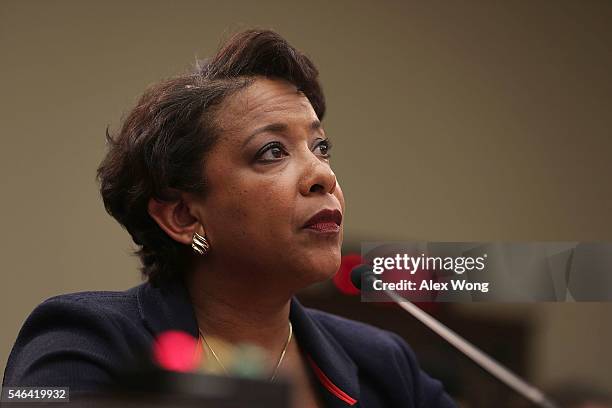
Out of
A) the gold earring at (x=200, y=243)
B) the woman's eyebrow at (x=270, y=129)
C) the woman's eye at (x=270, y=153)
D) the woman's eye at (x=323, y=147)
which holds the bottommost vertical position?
the gold earring at (x=200, y=243)

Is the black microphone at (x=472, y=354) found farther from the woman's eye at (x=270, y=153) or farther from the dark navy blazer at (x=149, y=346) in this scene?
the woman's eye at (x=270, y=153)

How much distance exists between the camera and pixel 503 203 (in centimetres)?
238

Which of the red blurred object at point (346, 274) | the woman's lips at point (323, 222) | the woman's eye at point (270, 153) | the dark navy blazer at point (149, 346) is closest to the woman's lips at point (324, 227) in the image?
A: the woman's lips at point (323, 222)

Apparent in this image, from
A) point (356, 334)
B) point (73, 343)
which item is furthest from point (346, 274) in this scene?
point (73, 343)

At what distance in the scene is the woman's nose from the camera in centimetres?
116

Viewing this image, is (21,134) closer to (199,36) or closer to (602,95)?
(199,36)

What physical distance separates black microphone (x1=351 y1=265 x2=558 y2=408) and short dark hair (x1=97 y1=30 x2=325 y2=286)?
0.31 m

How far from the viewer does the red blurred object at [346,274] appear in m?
1.62

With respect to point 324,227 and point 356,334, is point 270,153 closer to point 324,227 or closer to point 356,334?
point 324,227

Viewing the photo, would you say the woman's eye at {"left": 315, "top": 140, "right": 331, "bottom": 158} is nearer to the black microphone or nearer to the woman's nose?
the woman's nose

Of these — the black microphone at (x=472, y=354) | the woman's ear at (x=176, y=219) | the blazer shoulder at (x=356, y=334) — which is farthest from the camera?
the blazer shoulder at (x=356, y=334)

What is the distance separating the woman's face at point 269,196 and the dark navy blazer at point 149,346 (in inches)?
5.0

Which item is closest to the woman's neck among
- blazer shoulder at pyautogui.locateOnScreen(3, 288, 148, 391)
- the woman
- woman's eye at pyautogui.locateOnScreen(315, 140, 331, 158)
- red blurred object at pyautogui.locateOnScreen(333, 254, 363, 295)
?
the woman

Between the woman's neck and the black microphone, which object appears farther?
the woman's neck
